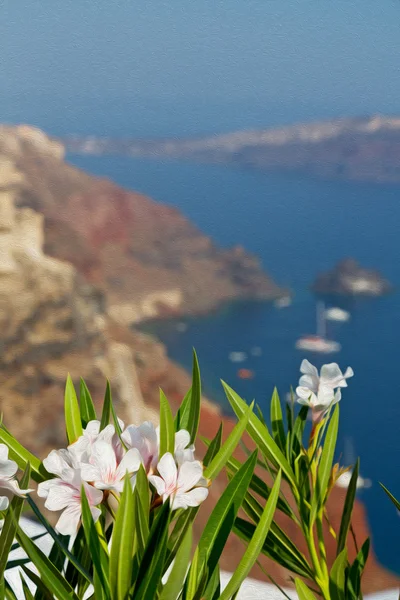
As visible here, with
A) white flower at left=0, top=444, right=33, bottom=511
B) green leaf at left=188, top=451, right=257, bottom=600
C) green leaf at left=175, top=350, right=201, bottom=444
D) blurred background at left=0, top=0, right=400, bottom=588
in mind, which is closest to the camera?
white flower at left=0, top=444, right=33, bottom=511

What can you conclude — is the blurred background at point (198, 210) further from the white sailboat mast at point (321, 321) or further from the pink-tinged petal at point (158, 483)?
the pink-tinged petal at point (158, 483)

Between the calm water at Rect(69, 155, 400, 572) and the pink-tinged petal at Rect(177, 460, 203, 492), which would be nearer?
the pink-tinged petal at Rect(177, 460, 203, 492)

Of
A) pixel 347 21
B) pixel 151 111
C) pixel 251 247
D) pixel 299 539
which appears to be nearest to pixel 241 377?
pixel 251 247

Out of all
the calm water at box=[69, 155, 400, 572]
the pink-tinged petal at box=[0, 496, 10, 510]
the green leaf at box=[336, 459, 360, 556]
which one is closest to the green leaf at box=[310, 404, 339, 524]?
the green leaf at box=[336, 459, 360, 556]

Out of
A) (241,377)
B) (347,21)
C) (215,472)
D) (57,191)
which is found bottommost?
(215,472)

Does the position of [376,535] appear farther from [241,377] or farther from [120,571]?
[120,571]

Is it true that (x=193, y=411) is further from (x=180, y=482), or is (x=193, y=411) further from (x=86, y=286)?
(x=86, y=286)

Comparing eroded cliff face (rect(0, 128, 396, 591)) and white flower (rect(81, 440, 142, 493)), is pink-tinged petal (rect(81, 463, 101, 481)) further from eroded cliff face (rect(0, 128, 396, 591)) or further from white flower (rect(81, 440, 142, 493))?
eroded cliff face (rect(0, 128, 396, 591))
